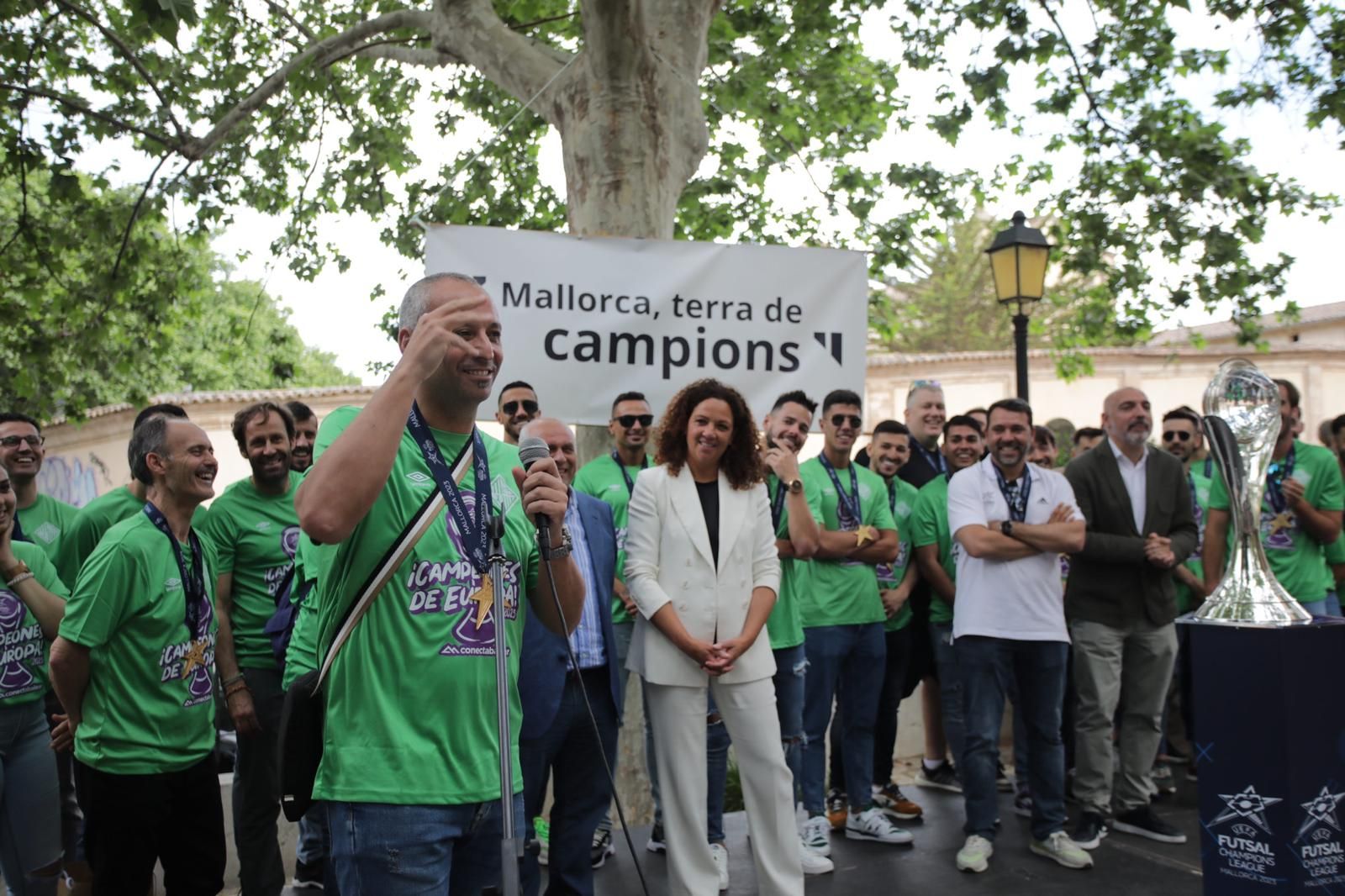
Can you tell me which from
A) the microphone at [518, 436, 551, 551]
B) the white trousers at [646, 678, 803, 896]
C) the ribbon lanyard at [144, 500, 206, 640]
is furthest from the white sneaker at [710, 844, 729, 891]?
the microphone at [518, 436, 551, 551]

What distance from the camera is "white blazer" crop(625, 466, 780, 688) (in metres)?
4.87

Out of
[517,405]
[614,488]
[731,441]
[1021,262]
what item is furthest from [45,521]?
[1021,262]

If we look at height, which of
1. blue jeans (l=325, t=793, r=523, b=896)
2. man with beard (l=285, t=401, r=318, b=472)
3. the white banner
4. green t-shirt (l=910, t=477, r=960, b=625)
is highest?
the white banner

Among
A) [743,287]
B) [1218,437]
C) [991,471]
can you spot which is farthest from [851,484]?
[1218,437]

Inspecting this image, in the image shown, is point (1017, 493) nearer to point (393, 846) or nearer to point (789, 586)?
point (789, 586)

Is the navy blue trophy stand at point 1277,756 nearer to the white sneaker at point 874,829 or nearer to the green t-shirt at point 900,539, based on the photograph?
the white sneaker at point 874,829

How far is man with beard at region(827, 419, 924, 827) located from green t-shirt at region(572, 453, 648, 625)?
1541 millimetres

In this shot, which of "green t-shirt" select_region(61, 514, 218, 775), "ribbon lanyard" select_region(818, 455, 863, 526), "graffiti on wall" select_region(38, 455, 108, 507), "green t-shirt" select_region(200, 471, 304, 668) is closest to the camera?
"green t-shirt" select_region(61, 514, 218, 775)

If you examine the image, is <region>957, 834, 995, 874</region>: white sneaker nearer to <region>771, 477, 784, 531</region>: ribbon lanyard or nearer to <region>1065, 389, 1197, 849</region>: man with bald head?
<region>1065, 389, 1197, 849</region>: man with bald head

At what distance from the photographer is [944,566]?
6820 millimetres

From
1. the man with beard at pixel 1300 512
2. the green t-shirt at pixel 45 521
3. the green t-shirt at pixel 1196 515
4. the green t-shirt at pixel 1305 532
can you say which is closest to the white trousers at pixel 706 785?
the green t-shirt at pixel 45 521

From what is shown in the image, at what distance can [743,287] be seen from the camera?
6.04 m

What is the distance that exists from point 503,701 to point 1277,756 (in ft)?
8.01

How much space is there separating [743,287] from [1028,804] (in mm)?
3253
